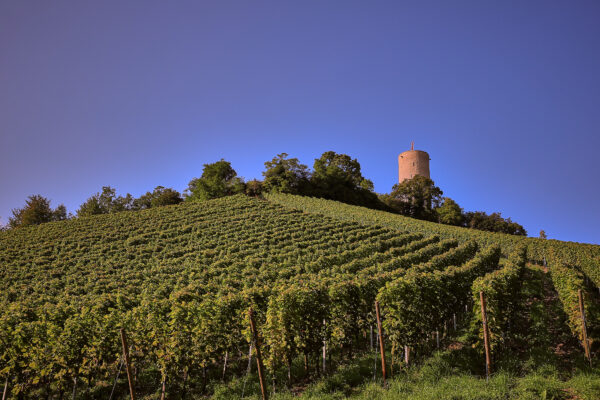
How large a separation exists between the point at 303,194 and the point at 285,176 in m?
3.86

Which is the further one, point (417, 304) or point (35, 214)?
point (35, 214)

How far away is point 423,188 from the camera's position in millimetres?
55031

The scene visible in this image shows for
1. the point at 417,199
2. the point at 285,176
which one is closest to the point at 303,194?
the point at 285,176

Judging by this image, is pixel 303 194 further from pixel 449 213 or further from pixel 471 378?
pixel 471 378

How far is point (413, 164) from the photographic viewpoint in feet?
208

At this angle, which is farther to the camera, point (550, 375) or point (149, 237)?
point (149, 237)

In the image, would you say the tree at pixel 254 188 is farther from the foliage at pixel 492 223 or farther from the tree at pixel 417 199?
the foliage at pixel 492 223

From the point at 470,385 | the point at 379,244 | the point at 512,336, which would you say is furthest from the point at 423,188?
the point at 470,385

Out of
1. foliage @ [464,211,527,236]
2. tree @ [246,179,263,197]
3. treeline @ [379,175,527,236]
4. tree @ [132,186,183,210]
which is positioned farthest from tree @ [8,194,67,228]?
foliage @ [464,211,527,236]

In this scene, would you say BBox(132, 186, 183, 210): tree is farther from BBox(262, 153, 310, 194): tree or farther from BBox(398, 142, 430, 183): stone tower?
BBox(398, 142, 430, 183): stone tower

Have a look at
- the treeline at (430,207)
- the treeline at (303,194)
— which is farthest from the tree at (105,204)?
the treeline at (430,207)

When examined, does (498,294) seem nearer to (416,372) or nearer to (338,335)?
(416,372)

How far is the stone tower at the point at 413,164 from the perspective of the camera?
63256 millimetres

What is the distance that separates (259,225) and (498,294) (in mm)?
21525
